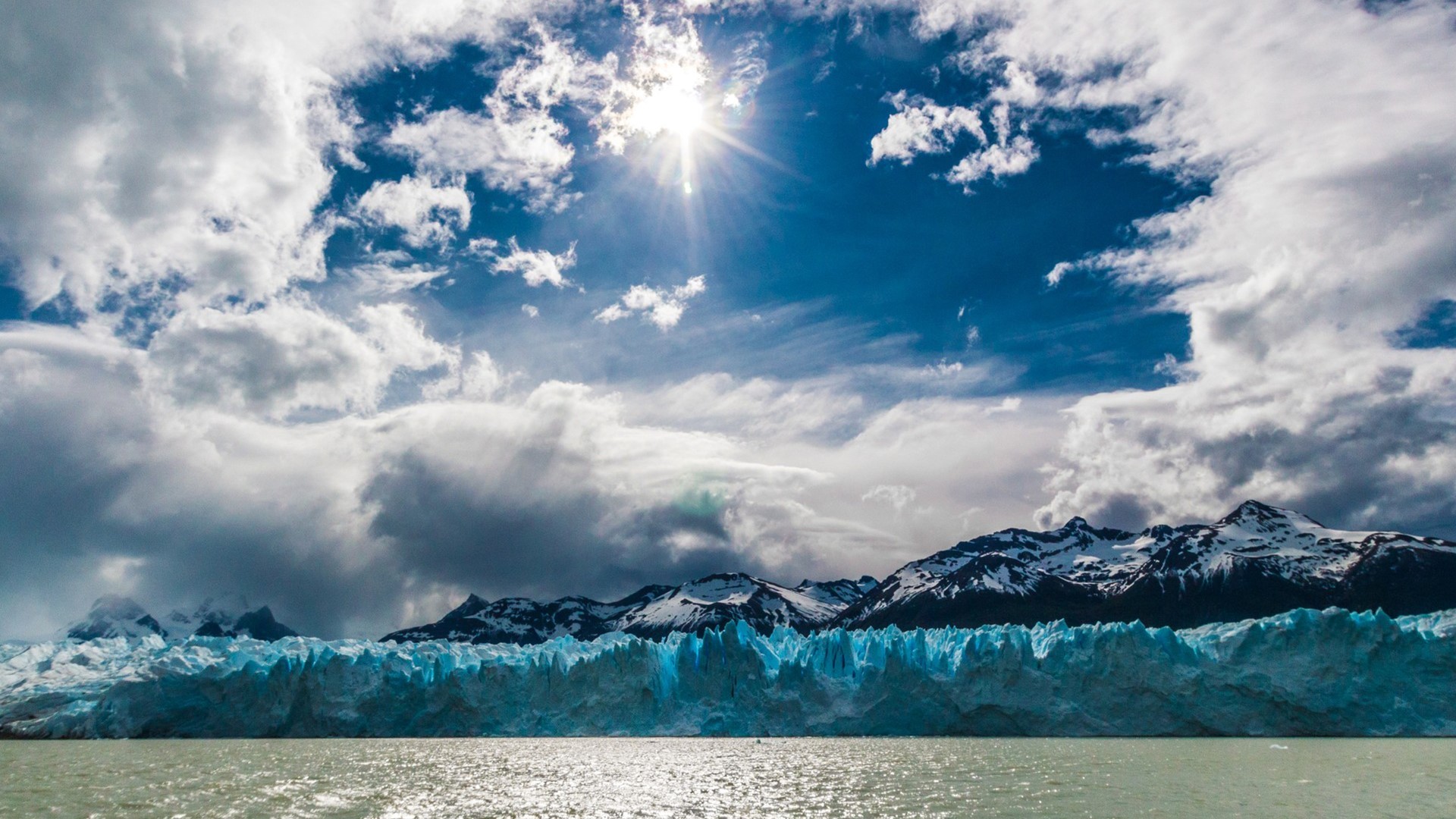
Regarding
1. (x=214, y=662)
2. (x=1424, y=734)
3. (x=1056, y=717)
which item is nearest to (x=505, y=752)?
(x=214, y=662)

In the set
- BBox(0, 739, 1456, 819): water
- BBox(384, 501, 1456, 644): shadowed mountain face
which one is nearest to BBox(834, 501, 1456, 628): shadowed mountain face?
BBox(384, 501, 1456, 644): shadowed mountain face

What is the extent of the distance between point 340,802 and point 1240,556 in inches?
6962

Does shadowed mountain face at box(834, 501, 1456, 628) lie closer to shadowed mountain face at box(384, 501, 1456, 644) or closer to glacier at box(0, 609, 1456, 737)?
shadowed mountain face at box(384, 501, 1456, 644)

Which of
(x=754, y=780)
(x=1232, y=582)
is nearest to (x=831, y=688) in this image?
(x=754, y=780)

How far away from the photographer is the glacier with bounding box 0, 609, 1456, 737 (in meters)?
54.6

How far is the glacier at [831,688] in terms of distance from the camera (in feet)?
179

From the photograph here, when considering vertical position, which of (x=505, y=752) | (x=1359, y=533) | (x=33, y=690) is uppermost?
(x=1359, y=533)

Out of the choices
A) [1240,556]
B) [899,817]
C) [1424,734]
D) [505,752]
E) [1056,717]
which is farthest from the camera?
[1240,556]

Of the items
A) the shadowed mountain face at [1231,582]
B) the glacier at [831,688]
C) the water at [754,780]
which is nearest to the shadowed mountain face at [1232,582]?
the shadowed mountain face at [1231,582]

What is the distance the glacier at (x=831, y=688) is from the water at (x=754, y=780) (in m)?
6.73

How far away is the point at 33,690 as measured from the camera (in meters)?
63.9

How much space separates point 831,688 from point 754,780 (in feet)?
96.4

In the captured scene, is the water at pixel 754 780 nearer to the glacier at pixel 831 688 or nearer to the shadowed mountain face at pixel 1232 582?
the glacier at pixel 831 688

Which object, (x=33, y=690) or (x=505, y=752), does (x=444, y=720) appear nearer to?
(x=505, y=752)
